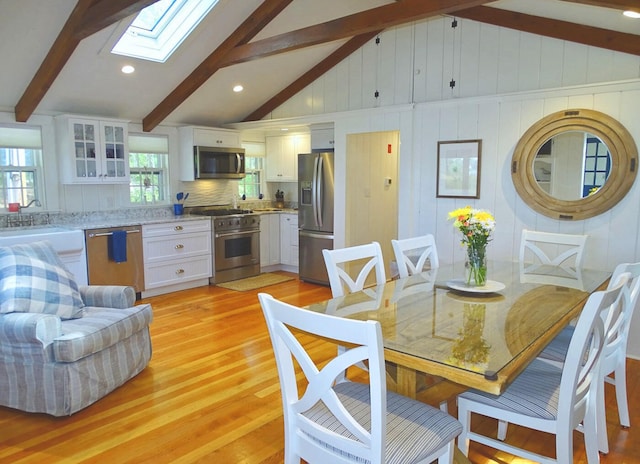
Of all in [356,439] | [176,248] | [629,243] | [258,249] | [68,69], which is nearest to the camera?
[356,439]

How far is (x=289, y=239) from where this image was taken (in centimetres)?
661

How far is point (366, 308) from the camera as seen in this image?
225 cm

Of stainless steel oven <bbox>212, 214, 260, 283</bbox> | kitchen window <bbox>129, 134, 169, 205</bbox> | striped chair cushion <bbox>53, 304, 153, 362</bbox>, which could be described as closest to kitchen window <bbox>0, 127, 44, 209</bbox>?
kitchen window <bbox>129, 134, 169, 205</bbox>

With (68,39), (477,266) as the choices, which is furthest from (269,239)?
(477,266)

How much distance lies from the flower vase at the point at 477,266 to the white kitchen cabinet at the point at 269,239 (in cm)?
425

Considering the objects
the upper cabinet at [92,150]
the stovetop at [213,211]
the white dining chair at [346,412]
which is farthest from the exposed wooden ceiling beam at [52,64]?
the white dining chair at [346,412]

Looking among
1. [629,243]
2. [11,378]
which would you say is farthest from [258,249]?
[629,243]

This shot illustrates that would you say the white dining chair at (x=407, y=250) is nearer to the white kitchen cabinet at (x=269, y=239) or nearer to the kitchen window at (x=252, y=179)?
the white kitchen cabinet at (x=269, y=239)

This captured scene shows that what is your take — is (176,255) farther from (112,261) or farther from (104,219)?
(104,219)

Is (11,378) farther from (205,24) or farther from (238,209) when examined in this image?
(238,209)

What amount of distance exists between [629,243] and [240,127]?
4.88 meters

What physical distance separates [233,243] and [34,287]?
127 inches

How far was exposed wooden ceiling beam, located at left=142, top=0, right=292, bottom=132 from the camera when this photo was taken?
454 centimetres

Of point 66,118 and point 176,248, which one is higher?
point 66,118
